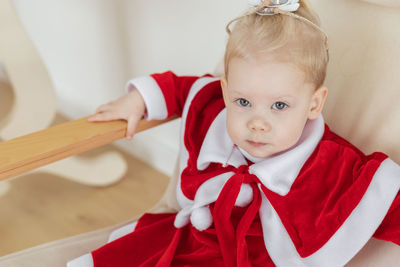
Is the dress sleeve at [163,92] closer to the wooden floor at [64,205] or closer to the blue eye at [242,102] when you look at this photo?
the blue eye at [242,102]

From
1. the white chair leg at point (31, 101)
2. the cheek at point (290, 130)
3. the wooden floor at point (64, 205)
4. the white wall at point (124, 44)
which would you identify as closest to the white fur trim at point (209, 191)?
the cheek at point (290, 130)

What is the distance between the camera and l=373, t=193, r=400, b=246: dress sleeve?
2.15 feet

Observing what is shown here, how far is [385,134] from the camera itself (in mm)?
750

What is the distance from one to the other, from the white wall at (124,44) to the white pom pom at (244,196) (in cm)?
54

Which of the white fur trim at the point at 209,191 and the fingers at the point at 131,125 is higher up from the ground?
the fingers at the point at 131,125

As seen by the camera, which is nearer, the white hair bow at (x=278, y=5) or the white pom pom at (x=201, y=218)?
the white hair bow at (x=278, y=5)

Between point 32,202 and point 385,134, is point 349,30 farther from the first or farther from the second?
point 32,202

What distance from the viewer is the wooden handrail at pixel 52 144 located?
76 centimetres

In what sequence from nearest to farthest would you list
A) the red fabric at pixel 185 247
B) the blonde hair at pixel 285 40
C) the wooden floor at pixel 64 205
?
1. the blonde hair at pixel 285 40
2. the red fabric at pixel 185 247
3. the wooden floor at pixel 64 205

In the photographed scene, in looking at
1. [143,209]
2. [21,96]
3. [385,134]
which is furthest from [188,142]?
[21,96]

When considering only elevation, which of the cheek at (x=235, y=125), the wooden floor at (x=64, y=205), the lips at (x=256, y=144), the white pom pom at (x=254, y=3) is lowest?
the wooden floor at (x=64, y=205)

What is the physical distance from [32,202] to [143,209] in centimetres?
37

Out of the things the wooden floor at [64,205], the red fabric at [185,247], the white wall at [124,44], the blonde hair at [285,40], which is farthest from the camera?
the wooden floor at [64,205]

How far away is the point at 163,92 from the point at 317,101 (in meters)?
0.34
